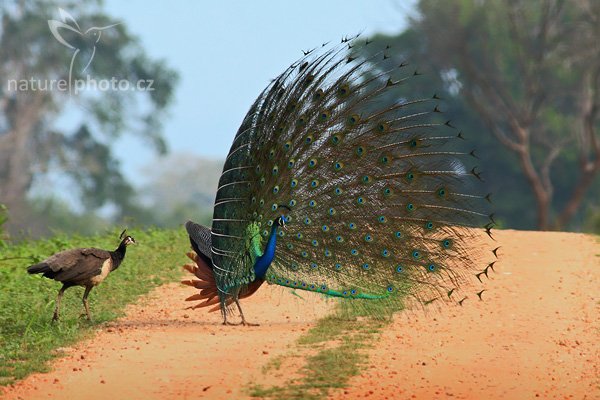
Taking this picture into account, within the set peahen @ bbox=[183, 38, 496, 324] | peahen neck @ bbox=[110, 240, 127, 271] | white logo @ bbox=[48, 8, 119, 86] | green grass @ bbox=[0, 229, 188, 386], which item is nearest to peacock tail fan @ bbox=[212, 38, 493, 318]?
peahen @ bbox=[183, 38, 496, 324]

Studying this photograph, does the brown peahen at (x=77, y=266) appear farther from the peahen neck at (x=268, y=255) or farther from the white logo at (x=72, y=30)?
the white logo at (x=72, y=30)

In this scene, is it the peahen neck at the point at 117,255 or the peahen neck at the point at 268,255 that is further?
the peahen neck at the point at 117,255

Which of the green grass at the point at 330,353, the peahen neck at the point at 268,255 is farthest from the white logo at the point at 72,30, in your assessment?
the peahen neck at the point at 268,255

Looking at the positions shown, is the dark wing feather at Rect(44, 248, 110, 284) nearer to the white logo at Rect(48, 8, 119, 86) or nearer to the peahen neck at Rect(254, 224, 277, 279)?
the peahen neck at Rect(254, 224, 277, 279)

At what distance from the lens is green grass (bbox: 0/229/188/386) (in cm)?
852

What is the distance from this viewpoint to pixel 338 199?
9148mm

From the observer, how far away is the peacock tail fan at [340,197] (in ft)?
29.6

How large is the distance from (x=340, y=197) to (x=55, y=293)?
12.2 feet

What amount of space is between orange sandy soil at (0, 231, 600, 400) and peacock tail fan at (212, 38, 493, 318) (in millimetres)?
551

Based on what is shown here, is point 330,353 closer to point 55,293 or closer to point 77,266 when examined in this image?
point 77,266

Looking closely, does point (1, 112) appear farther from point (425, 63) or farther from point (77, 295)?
point (77, 295)

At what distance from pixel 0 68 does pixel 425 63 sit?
44.9 feet

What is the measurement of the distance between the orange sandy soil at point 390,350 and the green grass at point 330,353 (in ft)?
0.34

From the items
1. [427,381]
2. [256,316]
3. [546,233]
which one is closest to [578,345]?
[427,381]
